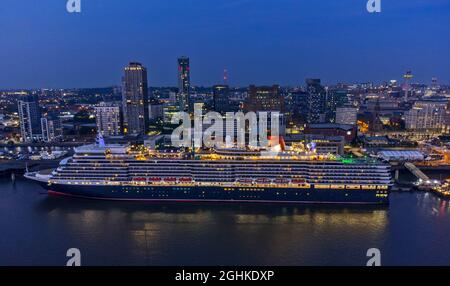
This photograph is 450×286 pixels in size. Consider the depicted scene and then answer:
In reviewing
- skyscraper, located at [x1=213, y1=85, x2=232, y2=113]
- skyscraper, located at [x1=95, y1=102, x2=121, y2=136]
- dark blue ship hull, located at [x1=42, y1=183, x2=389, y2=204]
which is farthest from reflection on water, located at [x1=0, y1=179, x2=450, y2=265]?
skyscraper, located at [x1=213, y1=85, x2=232, y2=113]

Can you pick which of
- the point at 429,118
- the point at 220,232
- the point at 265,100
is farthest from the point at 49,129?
the point at 429,118

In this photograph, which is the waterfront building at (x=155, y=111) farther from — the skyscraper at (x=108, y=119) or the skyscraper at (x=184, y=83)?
the skyscraper at (x=108, y=119)

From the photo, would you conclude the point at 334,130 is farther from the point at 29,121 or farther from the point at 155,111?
the point at 29,121

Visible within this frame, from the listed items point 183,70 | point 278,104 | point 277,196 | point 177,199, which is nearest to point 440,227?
point 277,196

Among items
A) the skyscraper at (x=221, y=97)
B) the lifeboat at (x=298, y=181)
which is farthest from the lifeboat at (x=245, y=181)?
the skyscraper at (x=221, y=97)
